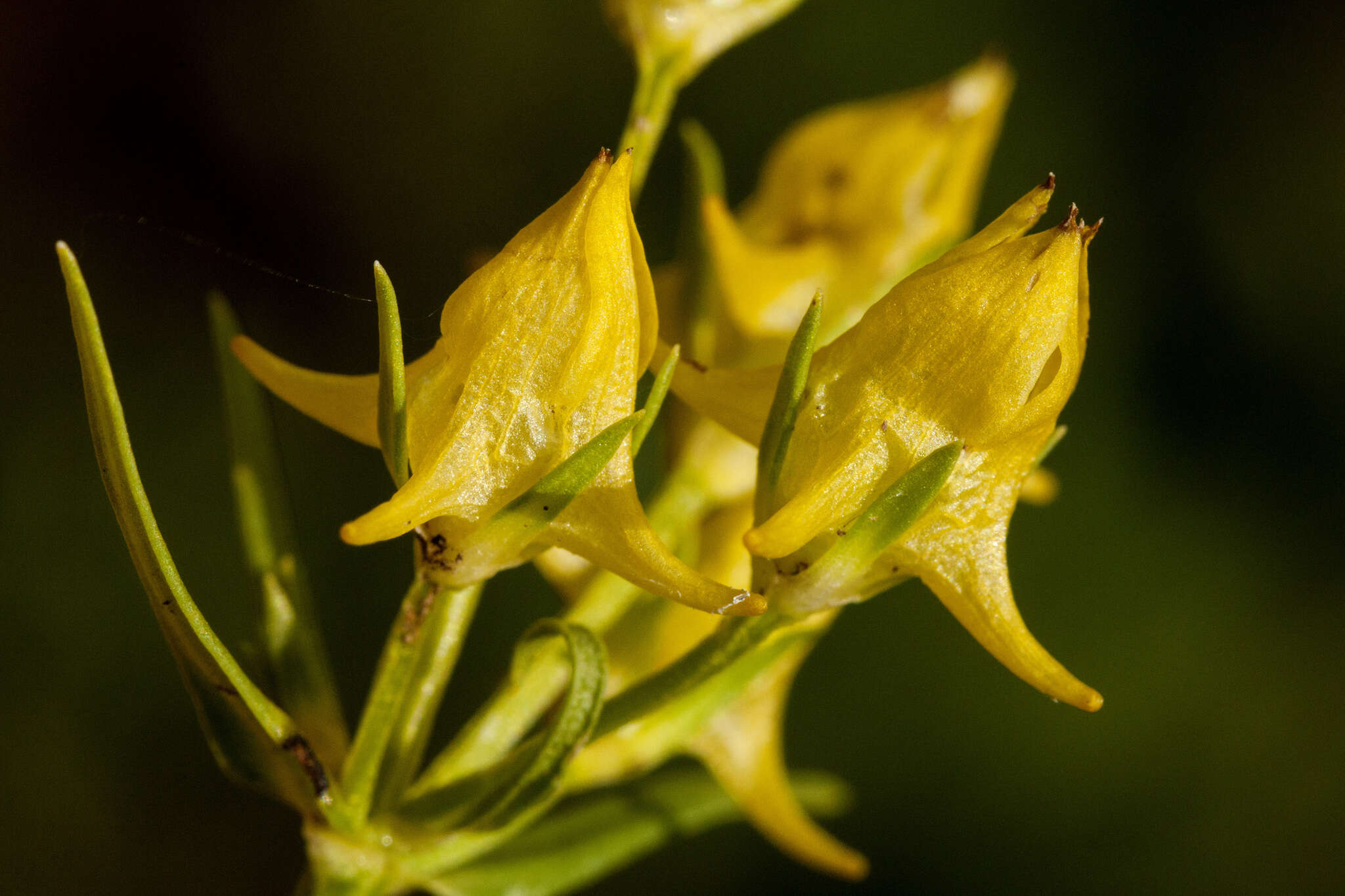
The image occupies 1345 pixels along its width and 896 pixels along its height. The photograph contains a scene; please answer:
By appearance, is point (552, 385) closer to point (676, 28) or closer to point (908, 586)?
point (676, 28)

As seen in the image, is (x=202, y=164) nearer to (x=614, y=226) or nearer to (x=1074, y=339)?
(x=614, y=226)

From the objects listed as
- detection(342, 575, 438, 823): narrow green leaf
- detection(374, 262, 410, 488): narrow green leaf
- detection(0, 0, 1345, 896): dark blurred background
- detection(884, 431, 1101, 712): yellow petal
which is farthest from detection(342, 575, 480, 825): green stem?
detection(0, 0, 1345, 896): dark blurred background

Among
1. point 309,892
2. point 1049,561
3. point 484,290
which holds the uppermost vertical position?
point 484,290

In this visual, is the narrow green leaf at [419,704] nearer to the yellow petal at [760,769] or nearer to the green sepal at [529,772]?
the green sepal at [529,772]

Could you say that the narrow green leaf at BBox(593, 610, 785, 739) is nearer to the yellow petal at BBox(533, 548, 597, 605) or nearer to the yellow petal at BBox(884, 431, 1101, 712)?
the yellow petal at BBox(884, 431, 1101, 712)

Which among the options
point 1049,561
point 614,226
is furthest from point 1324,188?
point 614,226

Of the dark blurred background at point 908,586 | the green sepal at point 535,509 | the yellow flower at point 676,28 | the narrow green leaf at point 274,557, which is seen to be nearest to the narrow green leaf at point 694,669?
the green sepal at point 535,509

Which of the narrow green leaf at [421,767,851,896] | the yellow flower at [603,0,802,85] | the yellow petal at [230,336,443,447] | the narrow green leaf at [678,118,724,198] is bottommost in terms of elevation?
the narrow green leaf at [421,767,851,896]

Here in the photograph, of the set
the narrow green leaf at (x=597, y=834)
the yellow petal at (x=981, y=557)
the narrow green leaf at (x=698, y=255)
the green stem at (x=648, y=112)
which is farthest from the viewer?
the narrow green leaf at (x=698, y=255)
